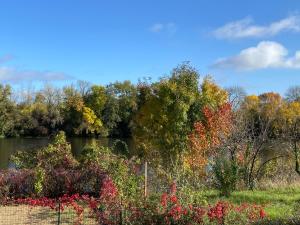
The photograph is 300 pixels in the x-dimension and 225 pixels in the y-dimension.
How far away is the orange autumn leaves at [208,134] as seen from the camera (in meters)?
17.6

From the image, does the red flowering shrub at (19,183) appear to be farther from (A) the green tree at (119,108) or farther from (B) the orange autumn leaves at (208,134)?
(A) the green tree at (119,108)

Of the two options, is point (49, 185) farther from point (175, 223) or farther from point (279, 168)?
point (279, 168)

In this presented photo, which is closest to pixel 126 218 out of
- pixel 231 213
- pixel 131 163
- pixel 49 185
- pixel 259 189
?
pixel 231 213

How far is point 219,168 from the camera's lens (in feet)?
42.4

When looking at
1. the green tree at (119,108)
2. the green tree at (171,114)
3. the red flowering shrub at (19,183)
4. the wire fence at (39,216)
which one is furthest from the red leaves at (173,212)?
the green tree at (119,108)

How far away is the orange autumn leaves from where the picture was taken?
1764cm

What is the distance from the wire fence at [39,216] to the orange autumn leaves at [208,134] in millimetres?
7069

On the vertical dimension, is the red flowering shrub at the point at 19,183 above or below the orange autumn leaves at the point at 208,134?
below

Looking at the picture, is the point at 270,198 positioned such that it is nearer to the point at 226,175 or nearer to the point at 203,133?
the point at 226,175

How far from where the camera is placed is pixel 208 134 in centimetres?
1856

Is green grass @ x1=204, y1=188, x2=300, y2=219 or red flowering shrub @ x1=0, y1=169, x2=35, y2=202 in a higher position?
red flowering shrub @ x1=0, y1=169, x2=35, y2=202

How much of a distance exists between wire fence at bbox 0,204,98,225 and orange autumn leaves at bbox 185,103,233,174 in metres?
7.07

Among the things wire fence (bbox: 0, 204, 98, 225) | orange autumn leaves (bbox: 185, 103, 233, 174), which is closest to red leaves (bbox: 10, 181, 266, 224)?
wire fence (bbox: 0, 204, 98, 225)

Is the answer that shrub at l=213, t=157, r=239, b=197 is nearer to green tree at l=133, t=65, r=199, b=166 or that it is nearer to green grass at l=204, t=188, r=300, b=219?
green grass at l=204, t=188, r=300, b=219
